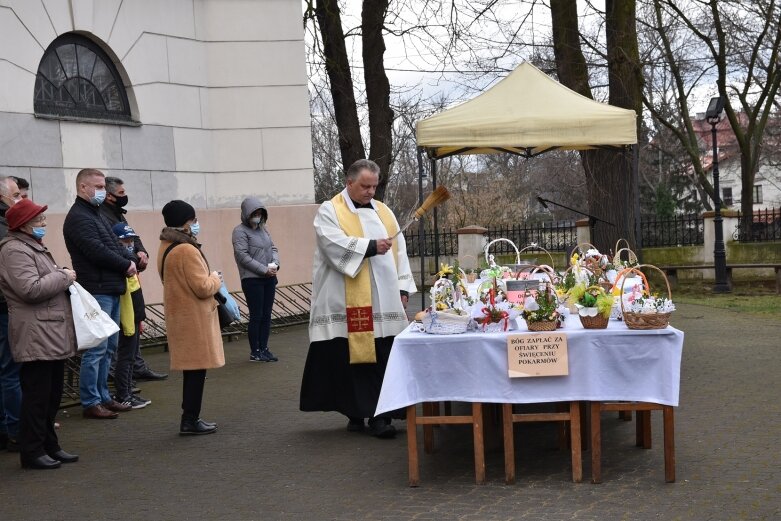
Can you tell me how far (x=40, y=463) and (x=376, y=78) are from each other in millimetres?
11574

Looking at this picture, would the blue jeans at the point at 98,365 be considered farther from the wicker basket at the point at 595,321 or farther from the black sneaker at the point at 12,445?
the wicker basket at the point at 595,321

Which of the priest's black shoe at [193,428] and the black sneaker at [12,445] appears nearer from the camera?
the black sneaker at [12,445]

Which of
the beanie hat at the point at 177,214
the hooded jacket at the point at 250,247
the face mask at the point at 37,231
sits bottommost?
the hooded jacket at the point at 250,247

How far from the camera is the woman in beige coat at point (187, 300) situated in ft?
25.1

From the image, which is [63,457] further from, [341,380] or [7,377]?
[341,380]

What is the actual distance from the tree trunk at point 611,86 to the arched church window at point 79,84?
676 cm

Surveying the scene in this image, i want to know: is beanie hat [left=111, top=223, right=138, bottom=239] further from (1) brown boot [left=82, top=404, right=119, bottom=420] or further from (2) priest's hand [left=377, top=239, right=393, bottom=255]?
(2) priest's hand [left=377, top=239, right=393, bottom=255]

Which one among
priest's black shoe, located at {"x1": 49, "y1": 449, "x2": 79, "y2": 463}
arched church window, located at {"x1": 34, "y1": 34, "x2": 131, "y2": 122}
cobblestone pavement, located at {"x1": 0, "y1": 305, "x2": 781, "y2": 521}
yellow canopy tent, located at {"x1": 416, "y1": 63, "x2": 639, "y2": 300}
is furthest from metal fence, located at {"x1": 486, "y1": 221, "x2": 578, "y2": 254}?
priest's black shoe, located at {"x1": 49, "y1": 449, "x2": 79, "y2": 463}

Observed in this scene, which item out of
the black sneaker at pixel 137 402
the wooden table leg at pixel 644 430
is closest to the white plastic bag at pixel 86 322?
the black sneaker at pixel 137 402

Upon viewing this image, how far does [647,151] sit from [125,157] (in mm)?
40471

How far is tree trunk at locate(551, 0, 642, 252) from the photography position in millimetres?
15188

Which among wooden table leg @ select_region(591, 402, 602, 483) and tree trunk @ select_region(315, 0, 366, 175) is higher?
tree trunk @ select_region(315, 0, 366, 175)

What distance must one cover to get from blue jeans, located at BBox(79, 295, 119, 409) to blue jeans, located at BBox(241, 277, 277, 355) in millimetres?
3008

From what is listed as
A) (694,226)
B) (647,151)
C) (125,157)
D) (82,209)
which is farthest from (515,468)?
(647,151)
